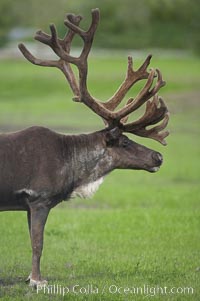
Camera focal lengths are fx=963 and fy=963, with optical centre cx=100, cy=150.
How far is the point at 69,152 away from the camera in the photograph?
35.7 feet

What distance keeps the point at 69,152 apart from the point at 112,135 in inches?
22.0

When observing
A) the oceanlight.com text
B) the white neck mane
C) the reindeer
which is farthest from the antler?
the oceanlight.com text

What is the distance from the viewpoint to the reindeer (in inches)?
413

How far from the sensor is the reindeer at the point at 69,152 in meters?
10.5

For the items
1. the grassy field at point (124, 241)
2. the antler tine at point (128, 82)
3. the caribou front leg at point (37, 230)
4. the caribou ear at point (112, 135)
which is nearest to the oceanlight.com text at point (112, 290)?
the grassy field at point (124, 241)

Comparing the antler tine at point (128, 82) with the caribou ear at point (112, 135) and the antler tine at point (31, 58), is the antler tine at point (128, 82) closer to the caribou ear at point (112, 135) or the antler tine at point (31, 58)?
the caribou ear at point (112, 135)

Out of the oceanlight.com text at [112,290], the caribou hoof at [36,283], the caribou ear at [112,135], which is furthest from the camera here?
A: the caribou ear at [112,135]

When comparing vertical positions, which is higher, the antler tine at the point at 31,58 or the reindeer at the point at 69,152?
the antler tine at the point at 31,58

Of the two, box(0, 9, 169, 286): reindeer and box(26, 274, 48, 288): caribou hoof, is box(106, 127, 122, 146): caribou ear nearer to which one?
box(0, 9, 169, 286): reindeer

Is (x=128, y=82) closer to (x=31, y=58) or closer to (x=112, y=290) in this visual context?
(x=31, y=58)

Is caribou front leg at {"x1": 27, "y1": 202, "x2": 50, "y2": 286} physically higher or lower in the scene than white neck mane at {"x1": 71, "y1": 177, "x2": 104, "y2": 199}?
lower

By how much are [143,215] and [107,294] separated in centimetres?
597

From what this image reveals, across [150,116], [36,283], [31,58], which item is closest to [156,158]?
[150,116]

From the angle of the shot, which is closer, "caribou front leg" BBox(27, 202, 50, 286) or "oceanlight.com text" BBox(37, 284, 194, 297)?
"oceanlight.com text" BBox(37, 284, 194, 297)
